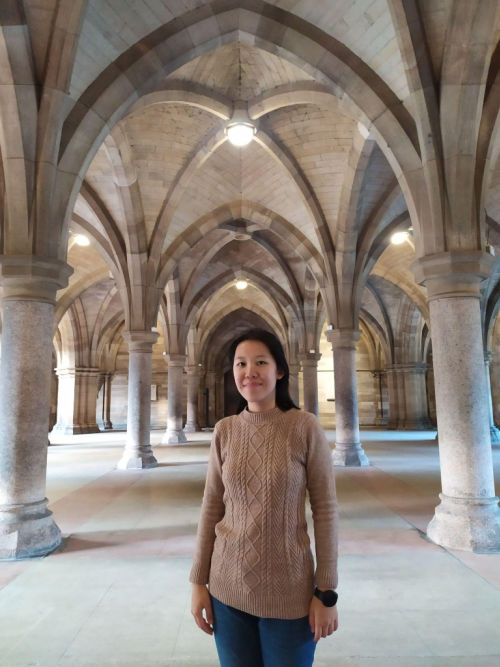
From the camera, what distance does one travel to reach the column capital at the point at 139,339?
9.83 metres

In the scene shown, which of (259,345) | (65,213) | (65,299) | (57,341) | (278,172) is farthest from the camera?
(57,341)

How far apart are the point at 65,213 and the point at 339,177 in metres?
6.12

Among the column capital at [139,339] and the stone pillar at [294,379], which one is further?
the stone pillar at [294,379]

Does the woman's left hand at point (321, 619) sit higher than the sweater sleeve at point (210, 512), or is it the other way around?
the sweater sleeve at point (210, 512)

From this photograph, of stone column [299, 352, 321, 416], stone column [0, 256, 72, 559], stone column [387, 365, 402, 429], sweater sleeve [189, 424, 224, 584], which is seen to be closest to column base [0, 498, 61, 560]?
stone column [0, 256, 72, 559]

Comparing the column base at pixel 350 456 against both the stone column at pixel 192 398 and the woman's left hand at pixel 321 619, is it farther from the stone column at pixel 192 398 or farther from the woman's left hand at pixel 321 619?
the stone column at pixel 192 398

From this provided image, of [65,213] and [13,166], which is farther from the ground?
[13,166]

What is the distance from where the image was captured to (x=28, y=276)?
14.5 ft

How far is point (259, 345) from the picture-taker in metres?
1.57

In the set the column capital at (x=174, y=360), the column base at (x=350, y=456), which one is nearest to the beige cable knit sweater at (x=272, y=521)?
the column base at (x=350, y=456)

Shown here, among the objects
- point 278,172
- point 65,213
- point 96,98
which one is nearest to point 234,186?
point 278,172

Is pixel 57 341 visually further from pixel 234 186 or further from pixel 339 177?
pixel 339 177

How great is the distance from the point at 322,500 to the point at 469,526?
11.4 feet

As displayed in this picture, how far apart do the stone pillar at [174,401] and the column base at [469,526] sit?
12.1m
